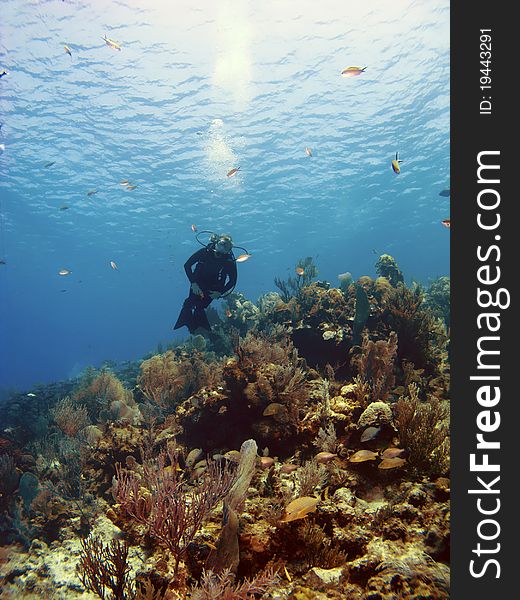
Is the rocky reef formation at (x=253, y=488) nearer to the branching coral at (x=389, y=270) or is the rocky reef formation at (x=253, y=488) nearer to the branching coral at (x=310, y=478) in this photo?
the branching coral at (x=310, y=478)

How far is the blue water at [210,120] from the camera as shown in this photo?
16062mm

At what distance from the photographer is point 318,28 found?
16906 millimetres

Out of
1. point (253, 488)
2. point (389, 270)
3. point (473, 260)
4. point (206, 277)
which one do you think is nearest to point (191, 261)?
point (206, 277)

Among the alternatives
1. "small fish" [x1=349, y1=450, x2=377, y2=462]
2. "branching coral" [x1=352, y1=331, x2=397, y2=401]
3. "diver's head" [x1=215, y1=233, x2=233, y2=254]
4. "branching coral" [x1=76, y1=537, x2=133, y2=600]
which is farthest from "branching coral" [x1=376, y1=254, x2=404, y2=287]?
"branching coral" [x1=76, y1=537, x2=133, y2=600]

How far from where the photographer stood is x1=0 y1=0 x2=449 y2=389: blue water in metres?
16.1

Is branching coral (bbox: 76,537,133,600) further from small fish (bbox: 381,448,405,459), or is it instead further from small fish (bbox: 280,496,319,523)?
small fish (bbox: 381,448,405,459)

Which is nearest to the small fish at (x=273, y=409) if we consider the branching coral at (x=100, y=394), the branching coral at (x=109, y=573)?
the branching coral at (x=109, y=573)

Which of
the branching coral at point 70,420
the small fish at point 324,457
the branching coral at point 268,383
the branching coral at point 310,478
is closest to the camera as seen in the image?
the branching coral at point 310,478

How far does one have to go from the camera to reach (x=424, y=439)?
3906mm

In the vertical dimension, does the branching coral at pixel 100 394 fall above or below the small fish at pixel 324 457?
above

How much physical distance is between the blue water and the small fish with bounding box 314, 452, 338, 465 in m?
18.7

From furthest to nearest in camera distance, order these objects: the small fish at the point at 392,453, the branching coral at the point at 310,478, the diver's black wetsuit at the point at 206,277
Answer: the diver's black wetsuit at the point at 206,277, the small fish at the point at 392,453, the branching coral at the point at 310,478

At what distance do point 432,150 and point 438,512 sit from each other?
3447 cm

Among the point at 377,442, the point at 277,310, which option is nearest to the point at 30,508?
the point at 377,442
